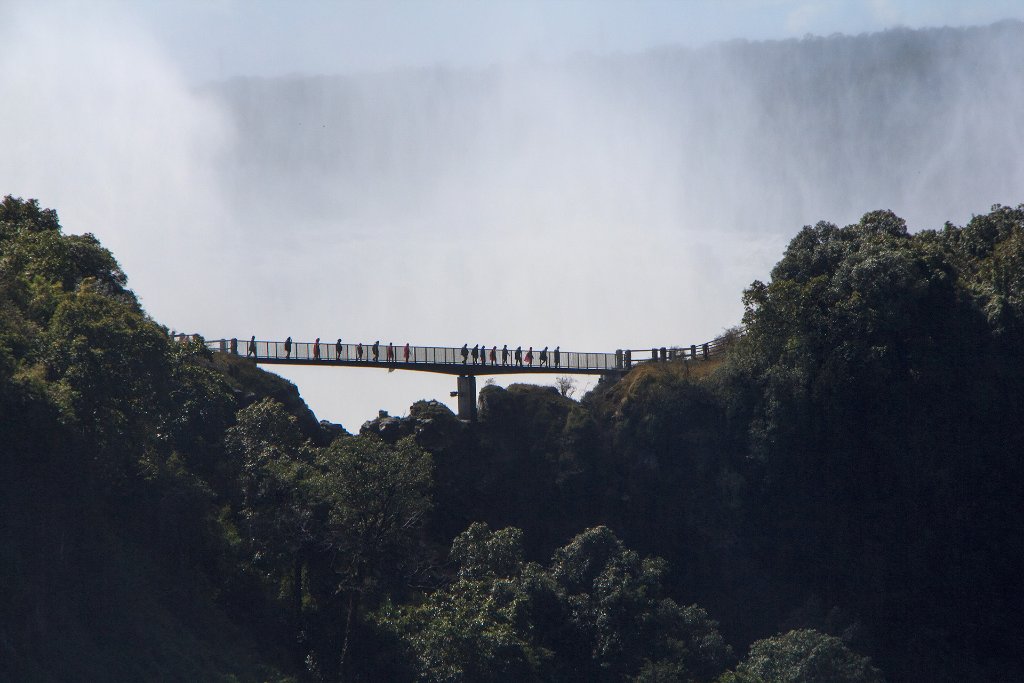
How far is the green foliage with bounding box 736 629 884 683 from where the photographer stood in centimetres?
5269

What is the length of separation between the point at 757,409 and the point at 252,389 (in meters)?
21.9

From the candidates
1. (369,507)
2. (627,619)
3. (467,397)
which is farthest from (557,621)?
(467,397)

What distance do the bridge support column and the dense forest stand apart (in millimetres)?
1195

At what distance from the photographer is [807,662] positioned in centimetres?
5288

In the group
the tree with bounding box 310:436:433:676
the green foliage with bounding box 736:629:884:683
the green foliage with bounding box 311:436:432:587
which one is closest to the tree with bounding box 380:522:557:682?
the tree with bounding box 310:436:433:676

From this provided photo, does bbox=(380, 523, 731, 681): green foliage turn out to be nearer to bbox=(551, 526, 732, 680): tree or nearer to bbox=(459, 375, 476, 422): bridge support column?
bbox=(551, 526, 732, 680): tree

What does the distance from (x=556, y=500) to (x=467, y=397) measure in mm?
6828

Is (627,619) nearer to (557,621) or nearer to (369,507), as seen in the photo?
(557,621)

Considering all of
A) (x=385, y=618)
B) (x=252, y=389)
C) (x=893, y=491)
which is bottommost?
(x=385, y=618)

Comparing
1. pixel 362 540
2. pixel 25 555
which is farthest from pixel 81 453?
pixel 362 540

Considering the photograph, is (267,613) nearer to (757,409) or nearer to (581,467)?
(581,467)

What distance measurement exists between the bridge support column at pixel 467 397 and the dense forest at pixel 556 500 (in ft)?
3.92

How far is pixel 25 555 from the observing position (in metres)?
46.8

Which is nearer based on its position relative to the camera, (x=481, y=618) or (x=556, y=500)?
(x=481, y=618)
